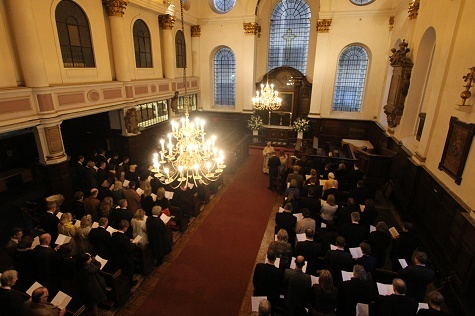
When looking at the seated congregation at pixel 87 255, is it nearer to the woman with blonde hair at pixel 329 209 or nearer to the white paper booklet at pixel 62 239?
the white paper booklet at pixel 62 239

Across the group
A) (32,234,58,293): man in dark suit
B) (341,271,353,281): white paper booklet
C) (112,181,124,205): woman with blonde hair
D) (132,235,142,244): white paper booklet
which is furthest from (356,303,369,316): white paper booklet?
(112,181,124,205): woman with blonde hair

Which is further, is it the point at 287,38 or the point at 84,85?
the point at 287,38

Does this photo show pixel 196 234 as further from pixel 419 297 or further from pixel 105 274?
pixel 419 297

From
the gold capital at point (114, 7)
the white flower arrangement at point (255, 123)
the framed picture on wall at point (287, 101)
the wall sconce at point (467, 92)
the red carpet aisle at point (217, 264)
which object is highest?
the gold capital at point (114, 7)

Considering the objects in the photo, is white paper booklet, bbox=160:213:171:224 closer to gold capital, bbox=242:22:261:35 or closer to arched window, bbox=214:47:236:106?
arched window, bbox=214:47:236:106

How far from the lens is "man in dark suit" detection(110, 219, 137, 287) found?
5680mm

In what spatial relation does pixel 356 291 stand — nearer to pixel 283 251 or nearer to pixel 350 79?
pixel 283 251

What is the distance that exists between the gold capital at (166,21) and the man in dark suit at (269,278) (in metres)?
12.6

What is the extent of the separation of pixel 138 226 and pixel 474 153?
750 cm

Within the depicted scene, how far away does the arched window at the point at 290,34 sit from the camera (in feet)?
55.2

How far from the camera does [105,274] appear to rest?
217 inches

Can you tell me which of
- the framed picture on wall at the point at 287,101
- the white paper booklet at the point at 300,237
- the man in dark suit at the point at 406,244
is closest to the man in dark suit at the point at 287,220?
the white paper booklet at the point at 300,237

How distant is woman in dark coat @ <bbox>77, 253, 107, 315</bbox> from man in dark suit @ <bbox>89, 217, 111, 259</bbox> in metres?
0.66

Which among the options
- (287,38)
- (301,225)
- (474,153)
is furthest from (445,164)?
(287,38)
